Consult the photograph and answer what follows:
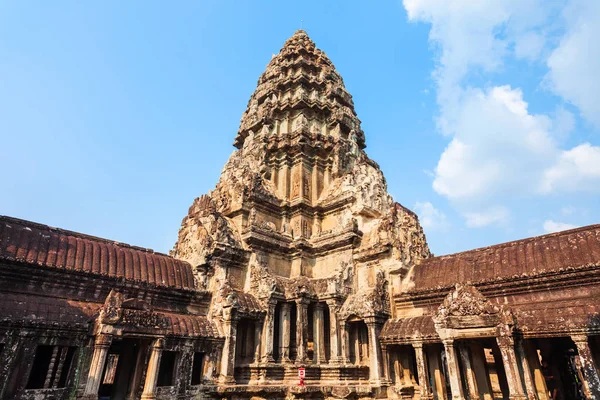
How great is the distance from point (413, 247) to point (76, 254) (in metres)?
12.5

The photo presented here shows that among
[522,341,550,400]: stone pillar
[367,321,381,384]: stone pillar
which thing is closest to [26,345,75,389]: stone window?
[367,321,381,384]: stone pillar

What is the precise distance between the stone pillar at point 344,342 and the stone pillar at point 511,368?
5.73m

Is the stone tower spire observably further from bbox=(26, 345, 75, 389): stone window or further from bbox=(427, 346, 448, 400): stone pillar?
bbox=(26, 345, 75, 389): stone window

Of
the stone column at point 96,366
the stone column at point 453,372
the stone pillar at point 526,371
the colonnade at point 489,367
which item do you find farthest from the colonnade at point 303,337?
the stone pillar at point 526,371

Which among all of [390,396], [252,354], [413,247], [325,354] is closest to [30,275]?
[252,354]

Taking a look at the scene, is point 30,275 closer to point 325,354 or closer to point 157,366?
point 157,366

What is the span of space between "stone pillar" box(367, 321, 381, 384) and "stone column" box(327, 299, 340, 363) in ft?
4.83

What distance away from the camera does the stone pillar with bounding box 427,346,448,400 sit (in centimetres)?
1239

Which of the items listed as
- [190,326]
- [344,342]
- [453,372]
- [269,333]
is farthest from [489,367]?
[190,326]

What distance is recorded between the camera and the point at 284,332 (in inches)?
576

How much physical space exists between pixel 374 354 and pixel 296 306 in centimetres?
374

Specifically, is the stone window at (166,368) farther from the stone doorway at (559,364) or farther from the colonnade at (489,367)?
the stone doorway at (559,364)

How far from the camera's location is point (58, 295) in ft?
36.2

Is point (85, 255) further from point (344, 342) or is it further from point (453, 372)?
point (453, 372)
